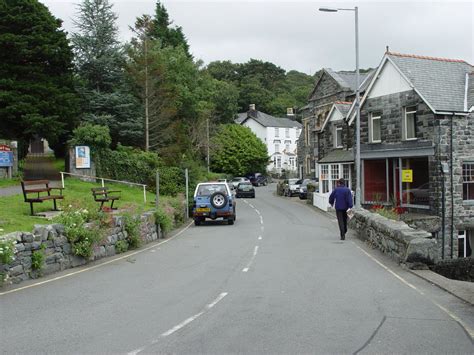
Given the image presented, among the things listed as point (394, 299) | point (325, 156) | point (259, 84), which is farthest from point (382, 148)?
point (259, 84)

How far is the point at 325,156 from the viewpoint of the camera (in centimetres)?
3878

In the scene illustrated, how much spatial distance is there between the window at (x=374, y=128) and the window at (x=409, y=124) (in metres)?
2.45

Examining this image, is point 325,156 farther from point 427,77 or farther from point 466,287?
point 466,287

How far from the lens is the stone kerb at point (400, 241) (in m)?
11.9

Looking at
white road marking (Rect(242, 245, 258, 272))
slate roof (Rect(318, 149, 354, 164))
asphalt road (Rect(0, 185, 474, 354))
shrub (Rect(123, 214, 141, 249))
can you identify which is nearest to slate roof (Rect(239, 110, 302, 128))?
slate roof (Rect(318, 149, 354, 164))

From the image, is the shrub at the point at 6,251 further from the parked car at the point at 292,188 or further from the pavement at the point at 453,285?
the parked car at the point at 292,188

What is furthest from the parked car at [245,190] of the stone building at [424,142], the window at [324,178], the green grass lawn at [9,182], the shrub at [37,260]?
the shrub at [37,260]

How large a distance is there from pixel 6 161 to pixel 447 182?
71.6 ft

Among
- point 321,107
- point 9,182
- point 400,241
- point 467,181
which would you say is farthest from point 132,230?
point 321,107

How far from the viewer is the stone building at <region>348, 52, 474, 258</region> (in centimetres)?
2622

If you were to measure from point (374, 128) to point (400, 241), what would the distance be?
19901mm

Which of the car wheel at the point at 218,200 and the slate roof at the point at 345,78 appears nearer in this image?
the car wheel at the point at 218,200

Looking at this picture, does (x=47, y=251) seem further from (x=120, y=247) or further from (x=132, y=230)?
(x=132, y=230)

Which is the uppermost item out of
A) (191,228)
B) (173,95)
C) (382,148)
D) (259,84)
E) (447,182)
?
(259,84)
